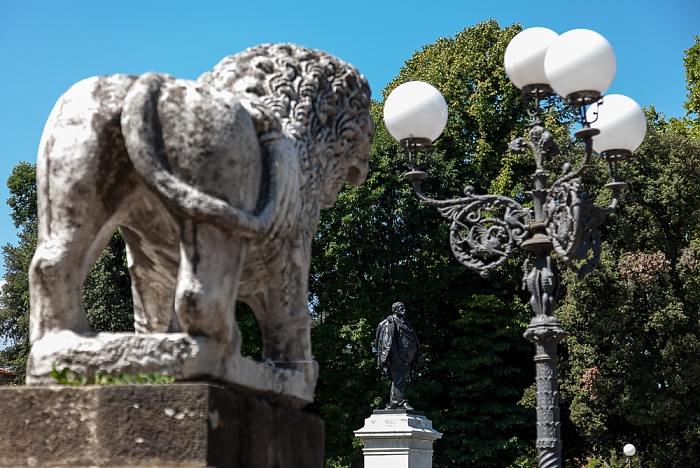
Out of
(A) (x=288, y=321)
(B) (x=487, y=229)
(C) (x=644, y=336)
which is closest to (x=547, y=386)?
(B) (x=487, y=229)

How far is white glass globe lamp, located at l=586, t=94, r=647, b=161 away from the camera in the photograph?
37.8ft

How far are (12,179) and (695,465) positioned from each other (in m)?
23.1

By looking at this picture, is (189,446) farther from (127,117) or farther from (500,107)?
(500,107)

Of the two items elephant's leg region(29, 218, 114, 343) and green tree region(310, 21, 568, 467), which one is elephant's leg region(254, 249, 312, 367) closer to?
elephant's leg region(29, 218, 114, 343)

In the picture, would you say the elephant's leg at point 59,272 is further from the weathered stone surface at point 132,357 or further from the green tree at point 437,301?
the green tree at point 437,301

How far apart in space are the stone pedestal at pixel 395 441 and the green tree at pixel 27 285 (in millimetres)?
11574

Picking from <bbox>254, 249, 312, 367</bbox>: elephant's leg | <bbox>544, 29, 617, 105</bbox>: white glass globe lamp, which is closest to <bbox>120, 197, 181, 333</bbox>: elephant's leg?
<bbox>254, 249, 312, 367</bbox>: elephant's leg

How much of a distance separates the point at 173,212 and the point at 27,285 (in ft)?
114

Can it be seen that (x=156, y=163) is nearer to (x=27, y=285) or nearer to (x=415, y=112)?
(x=415, y=112)

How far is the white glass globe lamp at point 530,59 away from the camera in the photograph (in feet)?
37.2

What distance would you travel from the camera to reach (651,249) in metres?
30.1

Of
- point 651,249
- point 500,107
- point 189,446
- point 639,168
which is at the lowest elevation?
point 189,446

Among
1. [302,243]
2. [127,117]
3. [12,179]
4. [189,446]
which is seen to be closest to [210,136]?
[127,117]

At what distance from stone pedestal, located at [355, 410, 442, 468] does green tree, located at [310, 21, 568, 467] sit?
31.7 ft
